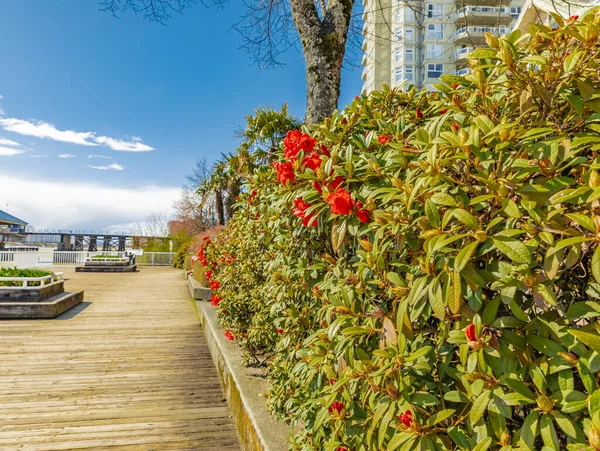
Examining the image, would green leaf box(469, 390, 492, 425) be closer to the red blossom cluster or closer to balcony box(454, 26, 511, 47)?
the red blossom cluster

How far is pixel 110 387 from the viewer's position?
4.02 metres

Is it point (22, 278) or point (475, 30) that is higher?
Result: point (475, 30)

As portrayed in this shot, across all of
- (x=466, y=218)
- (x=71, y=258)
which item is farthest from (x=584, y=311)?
(x=71, y=258)

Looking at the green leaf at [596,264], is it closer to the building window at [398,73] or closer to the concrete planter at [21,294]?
the concrete planter at [21,294]

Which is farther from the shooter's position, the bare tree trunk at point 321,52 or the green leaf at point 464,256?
the bare tree trunk at point 321,52

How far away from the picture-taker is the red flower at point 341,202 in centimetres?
134

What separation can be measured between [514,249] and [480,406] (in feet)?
1.23

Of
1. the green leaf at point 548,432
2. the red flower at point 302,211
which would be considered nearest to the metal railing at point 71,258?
the red flower at point 302,211

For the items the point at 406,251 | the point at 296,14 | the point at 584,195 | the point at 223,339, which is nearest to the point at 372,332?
the point at 406,251

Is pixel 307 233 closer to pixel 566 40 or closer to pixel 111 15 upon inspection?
pixel 566 40

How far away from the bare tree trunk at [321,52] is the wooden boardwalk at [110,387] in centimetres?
349

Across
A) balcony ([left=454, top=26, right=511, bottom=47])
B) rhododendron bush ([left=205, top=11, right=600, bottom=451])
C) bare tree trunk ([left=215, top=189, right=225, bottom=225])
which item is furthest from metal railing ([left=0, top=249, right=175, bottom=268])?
rhododendron bush ([left=205, top=11, right=600, bottom=451])

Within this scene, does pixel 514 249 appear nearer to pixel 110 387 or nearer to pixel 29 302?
pixel 110 387

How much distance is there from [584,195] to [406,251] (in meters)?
0.47
